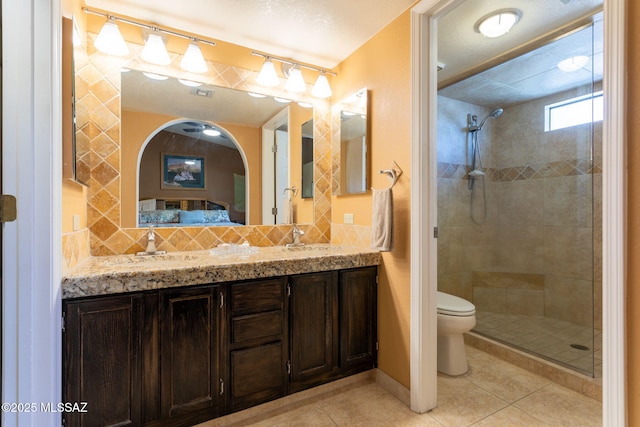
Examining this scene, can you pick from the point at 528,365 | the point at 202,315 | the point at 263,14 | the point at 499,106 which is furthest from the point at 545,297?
the point at 263,14

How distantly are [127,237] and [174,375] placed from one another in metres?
0.92

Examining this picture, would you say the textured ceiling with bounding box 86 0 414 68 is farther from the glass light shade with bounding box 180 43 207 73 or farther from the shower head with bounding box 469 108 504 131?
the shower head with bounding box 469 108 504 131

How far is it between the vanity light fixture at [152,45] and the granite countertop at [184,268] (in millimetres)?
1243

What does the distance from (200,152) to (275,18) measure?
1025 mm

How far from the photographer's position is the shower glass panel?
2234 millimetres

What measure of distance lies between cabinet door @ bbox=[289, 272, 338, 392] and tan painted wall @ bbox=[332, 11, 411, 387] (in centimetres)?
37

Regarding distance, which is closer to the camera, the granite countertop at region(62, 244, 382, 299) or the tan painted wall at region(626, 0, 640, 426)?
the tan painted wall at region(626, 0, 640, 426)

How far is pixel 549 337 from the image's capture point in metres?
2.39

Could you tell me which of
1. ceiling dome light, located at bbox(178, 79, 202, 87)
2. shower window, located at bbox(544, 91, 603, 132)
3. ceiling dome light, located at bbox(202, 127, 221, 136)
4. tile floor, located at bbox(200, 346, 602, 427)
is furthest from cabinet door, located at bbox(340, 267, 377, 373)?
shower window, located at bbox(544, 91, 603, 132)

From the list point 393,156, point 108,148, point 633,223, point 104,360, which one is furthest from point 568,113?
point 104,360

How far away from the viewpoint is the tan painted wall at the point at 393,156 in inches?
70.5

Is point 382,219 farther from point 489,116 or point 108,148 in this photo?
point 489,116

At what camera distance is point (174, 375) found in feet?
4.59

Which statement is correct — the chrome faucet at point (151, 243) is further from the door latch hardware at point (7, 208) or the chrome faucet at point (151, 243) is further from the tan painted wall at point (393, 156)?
the tan painted wall at point (393, 156)
